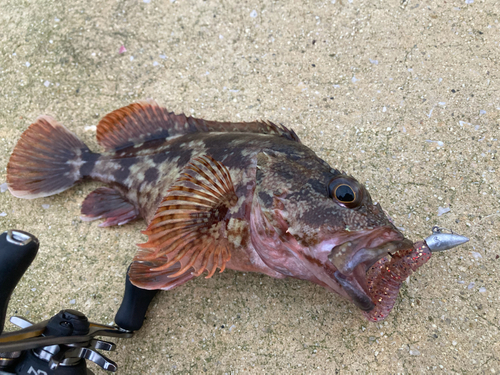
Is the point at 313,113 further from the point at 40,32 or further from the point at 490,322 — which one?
the point at 40,32

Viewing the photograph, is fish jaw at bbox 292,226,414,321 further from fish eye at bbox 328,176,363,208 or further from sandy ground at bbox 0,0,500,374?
sandy ground at bbox 0,0,500,374

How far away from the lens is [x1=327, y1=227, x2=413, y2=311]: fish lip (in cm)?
145

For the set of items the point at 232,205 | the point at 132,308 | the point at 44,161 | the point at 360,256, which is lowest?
the point at 132,308

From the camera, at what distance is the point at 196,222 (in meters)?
1.70

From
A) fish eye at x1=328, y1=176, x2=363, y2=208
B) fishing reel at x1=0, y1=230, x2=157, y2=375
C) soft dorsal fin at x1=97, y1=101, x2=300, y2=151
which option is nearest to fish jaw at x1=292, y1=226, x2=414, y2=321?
fish eye at x1=328, y1=176, x2=363, y2=208

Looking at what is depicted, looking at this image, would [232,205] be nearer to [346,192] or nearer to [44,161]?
[346,192]

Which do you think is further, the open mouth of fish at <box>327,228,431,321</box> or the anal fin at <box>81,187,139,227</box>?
the anal fin at <box>81,187,139,227</box>

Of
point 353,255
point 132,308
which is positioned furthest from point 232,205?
point 132,308

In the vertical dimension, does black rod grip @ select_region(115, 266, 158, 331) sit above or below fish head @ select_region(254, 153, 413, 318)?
below

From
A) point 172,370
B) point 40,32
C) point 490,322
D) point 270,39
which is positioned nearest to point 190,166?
point 172,370

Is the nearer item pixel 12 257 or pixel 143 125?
pixel 12 257

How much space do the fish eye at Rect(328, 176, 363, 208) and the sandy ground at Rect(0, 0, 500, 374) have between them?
771mm

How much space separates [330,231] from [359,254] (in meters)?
0.15

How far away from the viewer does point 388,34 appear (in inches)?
103
